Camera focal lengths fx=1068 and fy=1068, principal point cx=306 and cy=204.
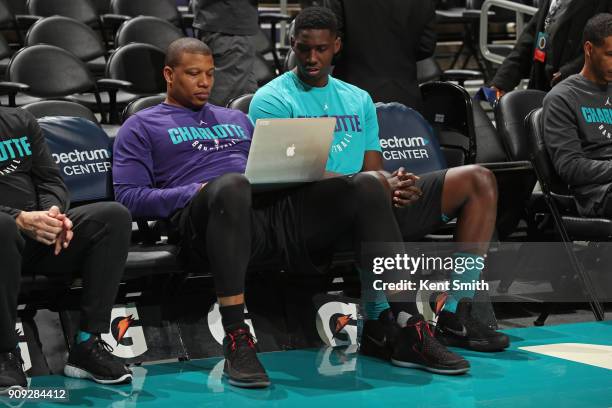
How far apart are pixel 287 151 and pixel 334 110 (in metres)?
0.77

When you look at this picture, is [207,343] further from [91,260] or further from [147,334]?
[91,260]

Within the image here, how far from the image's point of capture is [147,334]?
3855 millimetres

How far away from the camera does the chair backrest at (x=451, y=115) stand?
4.96 m

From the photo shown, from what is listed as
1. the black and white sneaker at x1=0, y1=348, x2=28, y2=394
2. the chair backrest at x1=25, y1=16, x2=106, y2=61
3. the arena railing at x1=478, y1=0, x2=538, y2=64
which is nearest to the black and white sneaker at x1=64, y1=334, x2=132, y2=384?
the black and white sneaker at x1=0, y1=348, x2=28, y2=394

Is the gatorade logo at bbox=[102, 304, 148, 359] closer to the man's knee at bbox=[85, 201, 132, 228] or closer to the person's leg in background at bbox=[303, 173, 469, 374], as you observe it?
the man's knee at bbox=[85, 201, 132, 228]

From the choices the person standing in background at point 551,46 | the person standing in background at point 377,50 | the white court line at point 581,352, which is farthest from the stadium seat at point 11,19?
the white court line at point 581,352

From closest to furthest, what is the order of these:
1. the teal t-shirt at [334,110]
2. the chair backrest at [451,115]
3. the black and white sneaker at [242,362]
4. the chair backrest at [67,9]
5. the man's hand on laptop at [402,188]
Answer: the black and white sneaker at [242,362] → the man's hand on laptop at [402,188] → the teal t-shirt at [334,110] → the chair backrest at [451,115] → the chair backrest at [67,9]

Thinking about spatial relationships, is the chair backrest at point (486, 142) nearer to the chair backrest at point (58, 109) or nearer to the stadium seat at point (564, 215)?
the stadium seat at point (564, 215)

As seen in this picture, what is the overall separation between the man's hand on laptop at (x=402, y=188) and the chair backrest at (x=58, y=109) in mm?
1369

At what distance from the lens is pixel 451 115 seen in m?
5.07

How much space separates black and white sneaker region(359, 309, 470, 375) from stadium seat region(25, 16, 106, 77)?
3.81 meters

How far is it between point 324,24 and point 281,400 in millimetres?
1649

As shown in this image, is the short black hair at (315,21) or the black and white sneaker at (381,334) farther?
the short black hair at (315,21)

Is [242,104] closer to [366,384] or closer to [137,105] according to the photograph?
[137,105]
